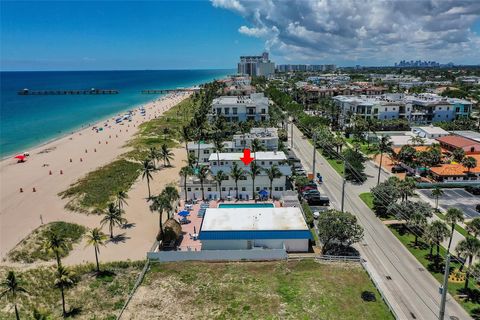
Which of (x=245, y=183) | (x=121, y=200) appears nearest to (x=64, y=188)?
(x=121, y=200)

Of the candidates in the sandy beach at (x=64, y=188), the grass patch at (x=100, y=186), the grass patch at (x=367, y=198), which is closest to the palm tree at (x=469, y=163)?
the grass patch at (x=367, y=198)

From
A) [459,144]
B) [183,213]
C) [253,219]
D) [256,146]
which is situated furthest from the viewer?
[459,144]

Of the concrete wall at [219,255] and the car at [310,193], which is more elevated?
the car at [310,193]

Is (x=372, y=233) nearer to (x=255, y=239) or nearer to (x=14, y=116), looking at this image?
(x=255, y=239)

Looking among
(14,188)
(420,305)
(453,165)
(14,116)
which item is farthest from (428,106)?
(14,116)

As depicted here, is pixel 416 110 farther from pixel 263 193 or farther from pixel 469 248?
pixel 469 248

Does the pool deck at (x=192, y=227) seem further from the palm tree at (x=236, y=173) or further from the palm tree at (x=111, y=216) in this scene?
the palm tree at (x=111, y=216)

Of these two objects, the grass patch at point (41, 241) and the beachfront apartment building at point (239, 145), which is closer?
the grass patch at point (41, 241)
